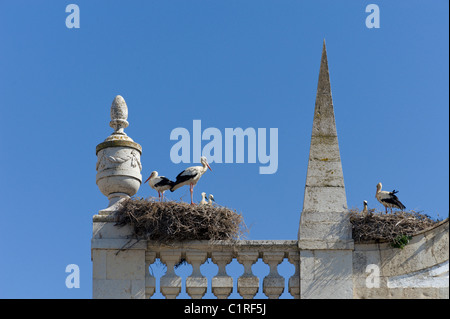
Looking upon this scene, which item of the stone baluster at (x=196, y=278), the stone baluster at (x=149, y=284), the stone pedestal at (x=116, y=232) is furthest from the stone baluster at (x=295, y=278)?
the stone pedestal at (x=116, y=232)

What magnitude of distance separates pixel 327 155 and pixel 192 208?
188cm

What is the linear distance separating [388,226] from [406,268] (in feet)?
1.94

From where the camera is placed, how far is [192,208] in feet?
60.0

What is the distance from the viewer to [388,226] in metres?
18.0

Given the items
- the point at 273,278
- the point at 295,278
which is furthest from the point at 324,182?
the point at 273,278

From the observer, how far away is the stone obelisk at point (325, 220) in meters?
17.8

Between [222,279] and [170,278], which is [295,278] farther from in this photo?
[170,278]

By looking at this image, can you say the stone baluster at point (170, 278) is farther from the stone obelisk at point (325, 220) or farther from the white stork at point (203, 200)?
the stone obelisk at point (325, 220)

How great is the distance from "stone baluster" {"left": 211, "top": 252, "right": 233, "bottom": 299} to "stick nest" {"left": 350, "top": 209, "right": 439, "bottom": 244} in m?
1.65

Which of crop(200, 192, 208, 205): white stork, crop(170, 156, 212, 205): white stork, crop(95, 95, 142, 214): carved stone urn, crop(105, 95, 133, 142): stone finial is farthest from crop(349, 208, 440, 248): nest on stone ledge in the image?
crop(105, 95, 133, 142): stone finial
